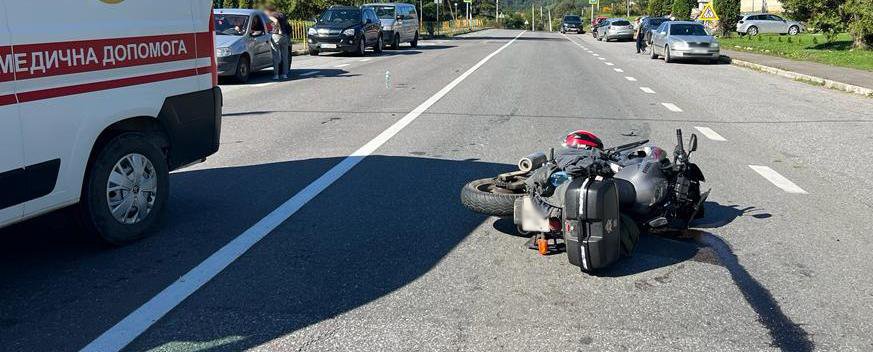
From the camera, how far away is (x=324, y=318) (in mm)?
4137

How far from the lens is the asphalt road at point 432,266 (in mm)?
3988

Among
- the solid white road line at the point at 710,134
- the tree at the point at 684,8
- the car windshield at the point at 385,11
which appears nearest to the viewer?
the solid white road line at the point at 710,134

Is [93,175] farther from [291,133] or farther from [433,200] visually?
[291,133]

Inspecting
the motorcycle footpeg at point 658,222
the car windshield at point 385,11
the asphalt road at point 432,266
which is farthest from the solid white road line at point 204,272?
the car windshield at point 385,11

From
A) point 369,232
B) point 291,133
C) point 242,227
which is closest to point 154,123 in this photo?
point 242,227

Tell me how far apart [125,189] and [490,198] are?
92.8 inches

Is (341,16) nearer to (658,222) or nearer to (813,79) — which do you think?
(813,79)

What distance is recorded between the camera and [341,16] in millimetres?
29109

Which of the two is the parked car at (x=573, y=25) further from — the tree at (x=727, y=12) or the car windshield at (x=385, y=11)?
the car windshield at (x=385, y=11)

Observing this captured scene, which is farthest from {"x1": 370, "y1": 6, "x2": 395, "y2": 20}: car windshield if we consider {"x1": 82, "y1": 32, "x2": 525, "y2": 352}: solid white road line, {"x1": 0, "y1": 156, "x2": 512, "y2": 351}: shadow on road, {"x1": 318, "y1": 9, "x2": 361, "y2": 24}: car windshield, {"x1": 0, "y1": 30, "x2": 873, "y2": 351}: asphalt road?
{"x1": 0, "y1": 156, "x2": 512, "y2": 351}: shadow on road

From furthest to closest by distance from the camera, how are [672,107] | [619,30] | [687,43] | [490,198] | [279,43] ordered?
[619,30] → [687,43] → [279,43] → [672,107] → [490,198]

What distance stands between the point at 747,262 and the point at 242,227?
11.0ft

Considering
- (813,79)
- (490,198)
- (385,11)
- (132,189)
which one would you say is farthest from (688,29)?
(132,189)

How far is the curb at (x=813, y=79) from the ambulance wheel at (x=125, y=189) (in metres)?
14.8
